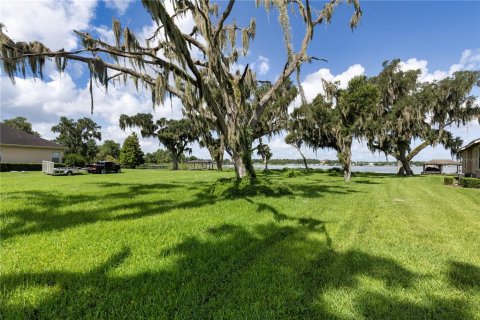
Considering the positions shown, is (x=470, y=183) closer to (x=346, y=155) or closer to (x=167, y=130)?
(x=346, y=155)

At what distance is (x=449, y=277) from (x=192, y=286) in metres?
3.37

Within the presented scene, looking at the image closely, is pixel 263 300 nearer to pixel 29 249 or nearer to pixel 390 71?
pixel 29 249

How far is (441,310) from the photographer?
8.55 feet

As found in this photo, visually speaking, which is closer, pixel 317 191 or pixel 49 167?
pixel 317 191

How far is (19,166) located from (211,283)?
33116mm

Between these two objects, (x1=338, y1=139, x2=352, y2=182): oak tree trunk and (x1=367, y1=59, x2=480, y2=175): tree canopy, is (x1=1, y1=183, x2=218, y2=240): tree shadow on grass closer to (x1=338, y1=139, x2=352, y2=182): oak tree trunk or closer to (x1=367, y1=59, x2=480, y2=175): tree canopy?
(x1=338, y1=139, x2=352, y2=182): oak tree trunk

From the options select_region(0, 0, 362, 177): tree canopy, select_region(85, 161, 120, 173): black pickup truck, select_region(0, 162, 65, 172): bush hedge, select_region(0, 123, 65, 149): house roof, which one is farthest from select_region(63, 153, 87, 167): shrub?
select_region(0, 0, 362, 177): tree canopy

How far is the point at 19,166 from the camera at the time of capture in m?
26.7

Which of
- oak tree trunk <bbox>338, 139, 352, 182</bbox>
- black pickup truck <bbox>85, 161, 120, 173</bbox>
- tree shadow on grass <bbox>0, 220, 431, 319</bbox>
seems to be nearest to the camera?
tree shadow on grass <bbox>0, 220, 431, 319</bbox>

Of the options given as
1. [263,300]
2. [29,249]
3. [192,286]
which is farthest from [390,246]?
[29,249]

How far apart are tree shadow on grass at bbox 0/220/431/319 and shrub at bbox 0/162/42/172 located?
3091cm

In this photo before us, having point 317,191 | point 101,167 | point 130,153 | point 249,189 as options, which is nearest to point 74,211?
point 249,189

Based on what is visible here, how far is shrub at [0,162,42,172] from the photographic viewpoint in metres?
25.6

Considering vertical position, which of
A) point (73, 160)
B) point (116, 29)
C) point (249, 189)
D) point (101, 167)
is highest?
point (116, 29)
